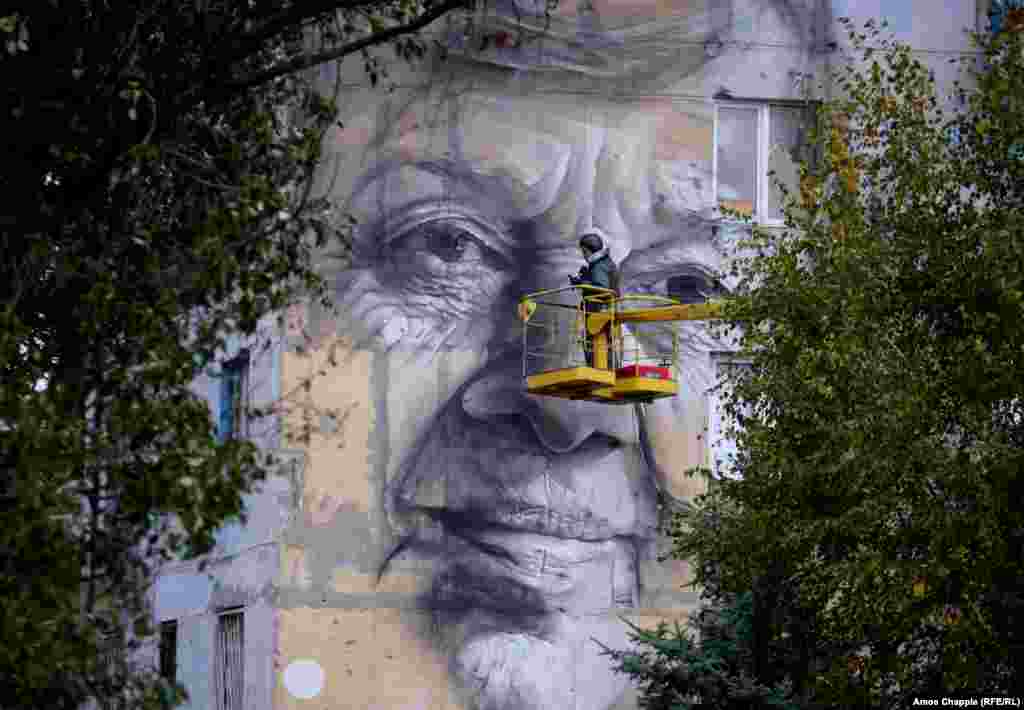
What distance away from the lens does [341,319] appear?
27641mm

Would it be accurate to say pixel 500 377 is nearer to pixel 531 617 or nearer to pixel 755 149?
pixel 531 617

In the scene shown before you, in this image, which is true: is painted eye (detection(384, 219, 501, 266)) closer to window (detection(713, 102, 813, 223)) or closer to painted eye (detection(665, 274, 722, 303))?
painted eye (detection(665, 274, 722, 303))

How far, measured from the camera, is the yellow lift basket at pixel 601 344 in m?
26.9

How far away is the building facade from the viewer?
2738cm

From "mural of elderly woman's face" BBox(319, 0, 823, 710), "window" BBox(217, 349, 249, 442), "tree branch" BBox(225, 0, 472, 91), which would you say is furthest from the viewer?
"window" BBox(217, 349, 249, 442)

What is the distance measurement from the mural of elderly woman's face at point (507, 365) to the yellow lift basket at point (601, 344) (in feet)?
1.07

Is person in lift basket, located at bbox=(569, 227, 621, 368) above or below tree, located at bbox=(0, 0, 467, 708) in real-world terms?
above

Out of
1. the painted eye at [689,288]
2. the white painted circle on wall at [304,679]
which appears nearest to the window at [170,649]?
the white painted circle on wall at [304,679]

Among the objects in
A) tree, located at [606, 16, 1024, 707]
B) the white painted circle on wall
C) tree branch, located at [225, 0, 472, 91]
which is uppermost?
tree branch, located at [225, 0, 472, 91]

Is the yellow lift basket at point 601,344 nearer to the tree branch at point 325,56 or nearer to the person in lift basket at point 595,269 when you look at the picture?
the person in lift basket at point 595,269

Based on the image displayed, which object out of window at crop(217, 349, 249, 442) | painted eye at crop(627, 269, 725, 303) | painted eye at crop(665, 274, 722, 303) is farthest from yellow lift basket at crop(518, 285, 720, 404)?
window at crop(217, 349, 249, 442)

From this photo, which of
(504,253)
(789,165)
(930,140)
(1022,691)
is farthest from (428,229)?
(1022,691)

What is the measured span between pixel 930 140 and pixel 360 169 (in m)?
10.7

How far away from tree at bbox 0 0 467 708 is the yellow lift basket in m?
11.0
